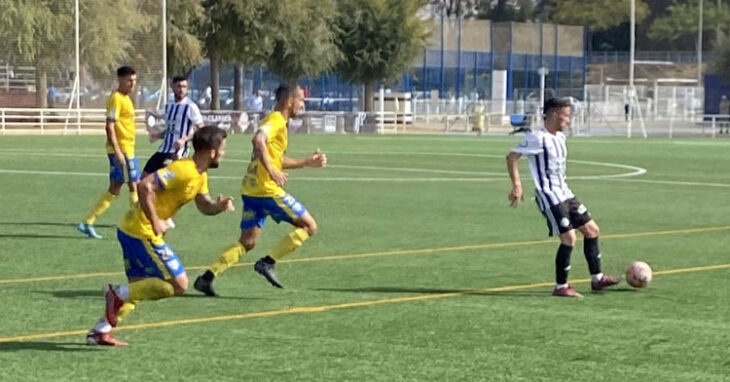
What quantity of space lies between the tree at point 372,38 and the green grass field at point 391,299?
5091 cm

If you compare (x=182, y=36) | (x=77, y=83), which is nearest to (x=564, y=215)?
(x=77, y=83)

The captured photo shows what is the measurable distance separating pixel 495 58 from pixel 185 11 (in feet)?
128

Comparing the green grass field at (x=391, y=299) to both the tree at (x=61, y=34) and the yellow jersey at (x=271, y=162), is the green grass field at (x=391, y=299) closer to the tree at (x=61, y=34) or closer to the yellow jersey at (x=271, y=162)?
the yellow jersey at (x=271, y=162)

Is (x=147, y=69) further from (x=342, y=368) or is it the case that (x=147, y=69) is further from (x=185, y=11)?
(x=342, y=368)

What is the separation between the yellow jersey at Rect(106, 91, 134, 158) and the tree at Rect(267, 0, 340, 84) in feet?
166

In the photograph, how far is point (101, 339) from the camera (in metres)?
9.95

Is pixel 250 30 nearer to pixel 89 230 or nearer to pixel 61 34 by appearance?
pixel 61 34

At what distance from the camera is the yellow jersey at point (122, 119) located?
1728cm

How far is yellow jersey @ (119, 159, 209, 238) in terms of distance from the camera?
980 cm

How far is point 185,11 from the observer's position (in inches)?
2581

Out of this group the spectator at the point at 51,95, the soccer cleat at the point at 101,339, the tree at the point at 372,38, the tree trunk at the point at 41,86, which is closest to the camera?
the soccer cleat at the point at 101,339

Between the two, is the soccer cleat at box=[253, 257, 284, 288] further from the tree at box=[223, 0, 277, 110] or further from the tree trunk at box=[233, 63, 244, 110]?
the tree trunk at box=[233, 63, 244, 110]

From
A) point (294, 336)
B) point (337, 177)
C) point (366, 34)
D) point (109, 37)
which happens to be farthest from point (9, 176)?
point (366, 34)

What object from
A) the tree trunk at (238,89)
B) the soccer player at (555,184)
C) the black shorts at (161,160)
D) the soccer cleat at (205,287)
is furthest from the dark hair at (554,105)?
the tree trunk at (238,89)
